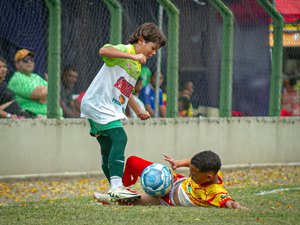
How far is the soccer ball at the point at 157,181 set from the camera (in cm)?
843

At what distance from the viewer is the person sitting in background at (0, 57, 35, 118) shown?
11898mm

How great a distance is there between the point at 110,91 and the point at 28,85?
12.7ft

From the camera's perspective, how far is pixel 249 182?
12562 millimetres

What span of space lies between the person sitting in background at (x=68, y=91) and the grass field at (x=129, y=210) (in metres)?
1.58

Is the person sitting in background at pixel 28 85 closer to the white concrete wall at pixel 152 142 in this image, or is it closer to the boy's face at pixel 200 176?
the white concrete wall at pixel 152 142

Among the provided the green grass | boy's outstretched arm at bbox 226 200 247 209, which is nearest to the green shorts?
the green grass

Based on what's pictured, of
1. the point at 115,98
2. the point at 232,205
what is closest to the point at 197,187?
the point at 232,205

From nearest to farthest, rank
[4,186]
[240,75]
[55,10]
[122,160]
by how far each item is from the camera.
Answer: [122,160] → [4,186] → [55,10] → [240,75]

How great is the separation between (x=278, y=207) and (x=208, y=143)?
5630 mm

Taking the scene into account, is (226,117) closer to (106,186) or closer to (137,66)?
(106,186)

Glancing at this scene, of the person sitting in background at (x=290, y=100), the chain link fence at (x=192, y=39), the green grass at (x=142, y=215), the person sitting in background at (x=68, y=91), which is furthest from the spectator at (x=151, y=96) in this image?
the green grass at (x=142, y=215)

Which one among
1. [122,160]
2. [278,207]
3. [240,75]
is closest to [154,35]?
[122,160]

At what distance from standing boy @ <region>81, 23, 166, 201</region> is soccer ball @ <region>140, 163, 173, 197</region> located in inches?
5.8

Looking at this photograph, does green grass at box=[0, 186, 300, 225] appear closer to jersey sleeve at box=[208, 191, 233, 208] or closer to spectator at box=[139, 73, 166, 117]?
jersey sleeve at box=[208, 191, 233, 208]
